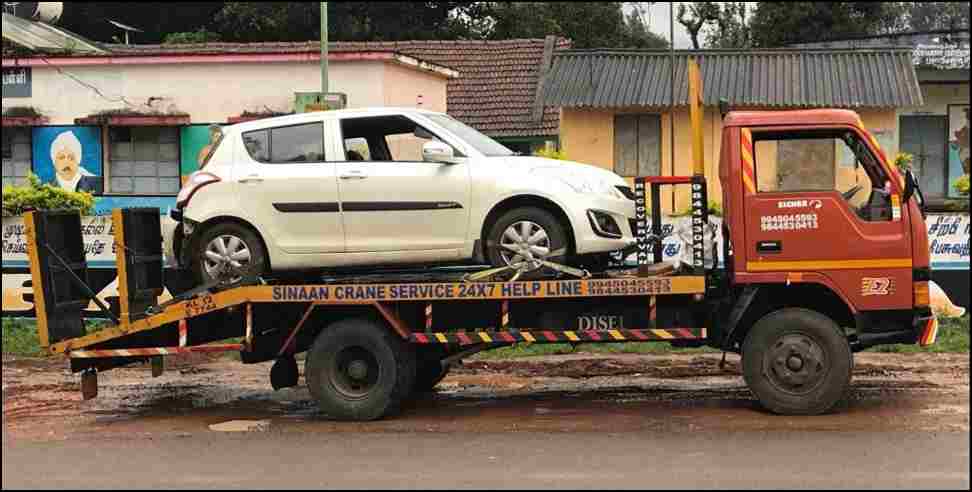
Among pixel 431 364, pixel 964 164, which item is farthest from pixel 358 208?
pixel 964 164

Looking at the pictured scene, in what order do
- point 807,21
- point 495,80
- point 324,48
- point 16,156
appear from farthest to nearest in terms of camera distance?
1. point 807,21
2. point 495,80
3. point 16,156
4. point 324,48

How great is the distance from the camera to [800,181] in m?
10.6

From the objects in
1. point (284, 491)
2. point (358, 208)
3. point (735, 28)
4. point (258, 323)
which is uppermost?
point (735, 28)

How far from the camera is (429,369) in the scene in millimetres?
12617

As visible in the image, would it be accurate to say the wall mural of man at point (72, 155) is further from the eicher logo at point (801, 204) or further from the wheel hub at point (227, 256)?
the eicher logo at point (801, 204)

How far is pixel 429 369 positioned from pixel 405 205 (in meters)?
2.32

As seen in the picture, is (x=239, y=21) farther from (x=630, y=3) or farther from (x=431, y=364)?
(x=431, y=364)

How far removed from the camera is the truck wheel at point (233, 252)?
11.1m

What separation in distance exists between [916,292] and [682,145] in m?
15.5

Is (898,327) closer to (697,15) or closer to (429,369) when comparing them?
(429,369)

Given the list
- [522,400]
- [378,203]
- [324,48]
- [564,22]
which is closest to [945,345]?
[522,400]

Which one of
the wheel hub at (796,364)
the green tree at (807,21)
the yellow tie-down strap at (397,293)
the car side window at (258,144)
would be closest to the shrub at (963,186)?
the wheel hub at (796,364)

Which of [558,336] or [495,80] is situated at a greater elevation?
[495,80]

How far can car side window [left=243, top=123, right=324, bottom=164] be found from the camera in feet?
36.6
